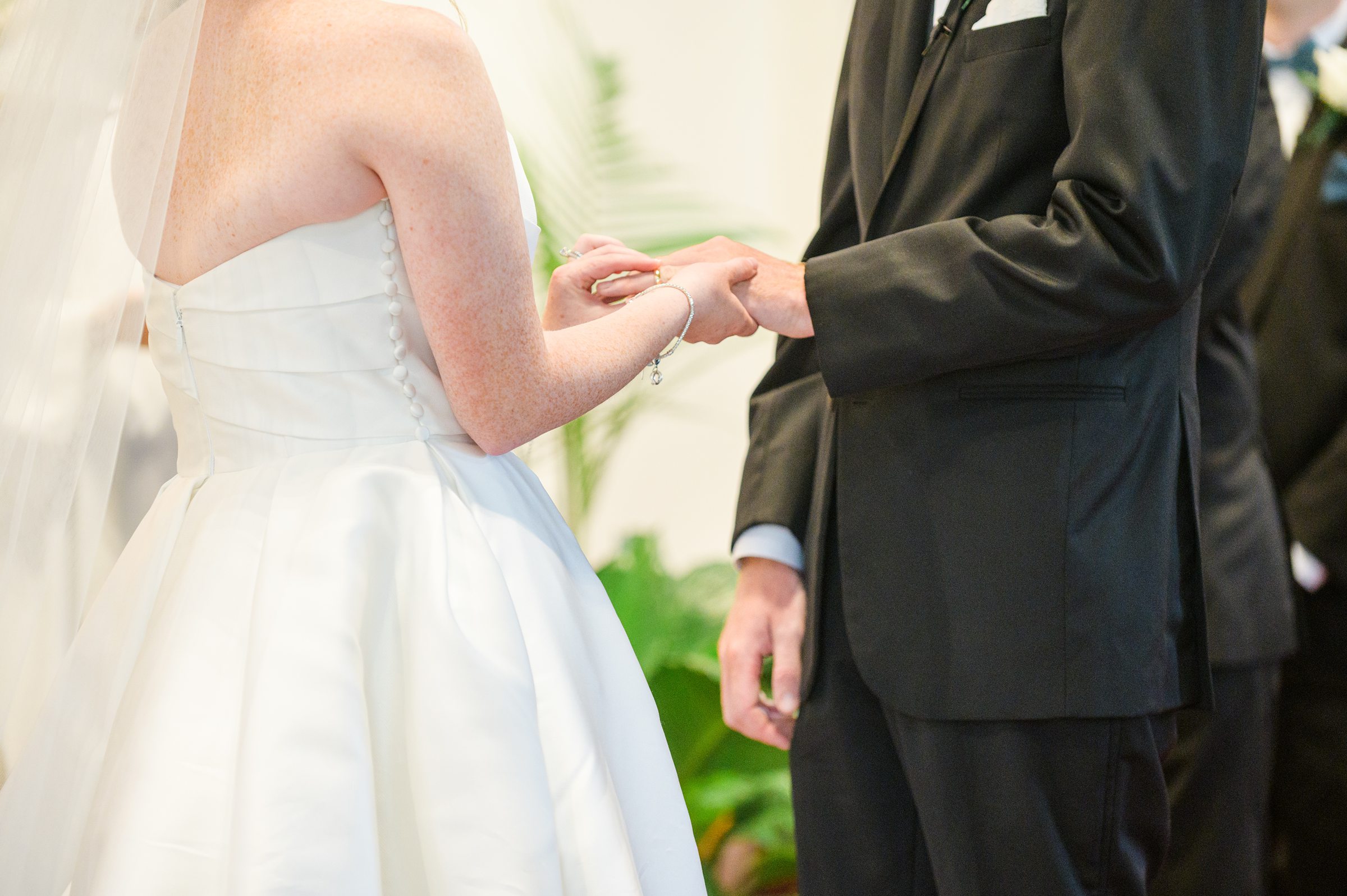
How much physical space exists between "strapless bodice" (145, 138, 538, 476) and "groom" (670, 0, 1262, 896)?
16.8 inches

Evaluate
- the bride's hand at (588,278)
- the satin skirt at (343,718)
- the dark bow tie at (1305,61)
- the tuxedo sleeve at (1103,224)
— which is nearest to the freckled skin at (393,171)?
the satin skirt at (343,718)

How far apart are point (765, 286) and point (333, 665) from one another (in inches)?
24.7

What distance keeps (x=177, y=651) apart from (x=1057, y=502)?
83 cm

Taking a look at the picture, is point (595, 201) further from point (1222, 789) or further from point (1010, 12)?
point (1222, 789)

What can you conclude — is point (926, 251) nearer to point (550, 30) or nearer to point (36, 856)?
point (36, 856)

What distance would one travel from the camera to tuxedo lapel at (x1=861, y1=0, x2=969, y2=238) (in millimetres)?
1200

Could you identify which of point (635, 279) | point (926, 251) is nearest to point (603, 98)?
point (635, 279)

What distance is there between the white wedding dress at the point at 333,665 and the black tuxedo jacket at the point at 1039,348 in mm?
341

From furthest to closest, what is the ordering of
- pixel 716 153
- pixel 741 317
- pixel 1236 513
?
pixel 716 153 < pixel 1236 513 < pixel 741 317

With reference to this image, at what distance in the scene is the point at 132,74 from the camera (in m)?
1.03

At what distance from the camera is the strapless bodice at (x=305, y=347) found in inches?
40.3

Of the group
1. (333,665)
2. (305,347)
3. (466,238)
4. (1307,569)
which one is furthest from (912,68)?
(1307,569)

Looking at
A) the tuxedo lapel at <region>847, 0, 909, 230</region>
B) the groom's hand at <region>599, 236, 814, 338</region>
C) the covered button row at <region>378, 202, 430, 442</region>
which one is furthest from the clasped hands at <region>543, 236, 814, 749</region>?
the covered button row at <region>378, 202, 430, 442</region>

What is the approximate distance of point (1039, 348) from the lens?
1.12m
